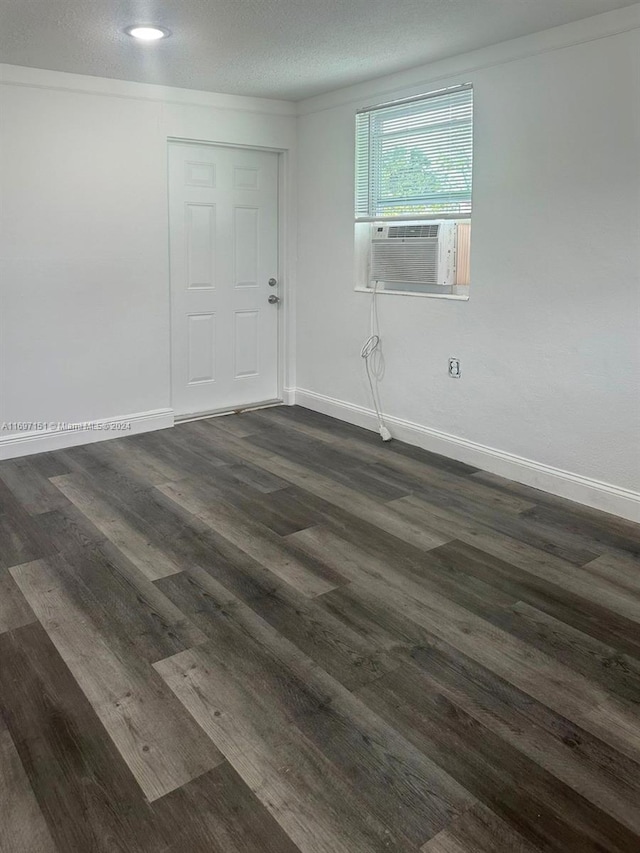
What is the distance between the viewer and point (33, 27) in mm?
3402


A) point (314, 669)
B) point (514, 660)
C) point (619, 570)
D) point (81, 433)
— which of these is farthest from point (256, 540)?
point (81, 433)

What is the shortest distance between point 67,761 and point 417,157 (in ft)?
12.5

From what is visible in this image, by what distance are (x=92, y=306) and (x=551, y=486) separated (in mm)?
3035

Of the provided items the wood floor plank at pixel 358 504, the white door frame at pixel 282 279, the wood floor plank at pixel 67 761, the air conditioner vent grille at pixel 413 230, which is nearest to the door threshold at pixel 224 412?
the white door frame at pixel 282 279

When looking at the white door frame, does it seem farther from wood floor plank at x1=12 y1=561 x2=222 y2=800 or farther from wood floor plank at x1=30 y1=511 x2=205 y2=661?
wood floor plank at x1=12 y1=561 x2=222 y2=800

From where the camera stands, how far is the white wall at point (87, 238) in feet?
14.0

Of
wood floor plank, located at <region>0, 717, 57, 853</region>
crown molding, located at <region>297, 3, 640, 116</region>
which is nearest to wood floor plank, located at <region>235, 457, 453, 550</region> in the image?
wood floor plank, located at <region>0, 717, 57, 853</region>

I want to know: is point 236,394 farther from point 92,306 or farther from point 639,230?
point 639,230

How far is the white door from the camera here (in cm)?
505

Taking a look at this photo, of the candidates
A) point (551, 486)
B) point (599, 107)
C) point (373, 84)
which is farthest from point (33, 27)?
point (551, 486)

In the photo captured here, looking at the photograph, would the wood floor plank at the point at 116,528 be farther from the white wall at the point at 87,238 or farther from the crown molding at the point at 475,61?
the crown molding at the point at 475,61

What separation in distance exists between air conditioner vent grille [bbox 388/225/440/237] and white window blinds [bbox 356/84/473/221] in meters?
0.07

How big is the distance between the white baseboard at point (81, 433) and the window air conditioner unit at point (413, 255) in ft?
5.88

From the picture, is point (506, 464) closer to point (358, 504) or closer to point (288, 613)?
point (358, 504)
